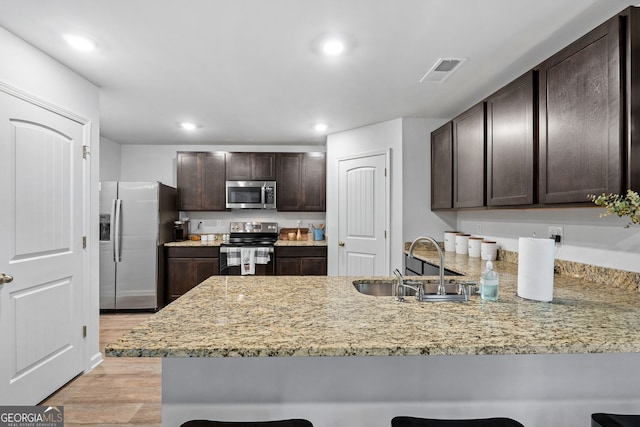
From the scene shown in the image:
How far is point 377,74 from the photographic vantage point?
101 inches

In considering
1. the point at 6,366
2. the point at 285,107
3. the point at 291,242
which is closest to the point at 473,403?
the point at 6,366

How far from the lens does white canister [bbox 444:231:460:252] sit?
3.51 m

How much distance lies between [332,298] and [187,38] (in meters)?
1.75

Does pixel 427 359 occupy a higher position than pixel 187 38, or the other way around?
pixel 187 38

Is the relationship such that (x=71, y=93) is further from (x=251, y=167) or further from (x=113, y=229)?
(x=251, y=167)

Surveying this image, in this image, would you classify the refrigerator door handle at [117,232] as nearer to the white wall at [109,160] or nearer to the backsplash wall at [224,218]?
the white wall at [109,160]

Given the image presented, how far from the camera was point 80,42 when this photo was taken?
205cm

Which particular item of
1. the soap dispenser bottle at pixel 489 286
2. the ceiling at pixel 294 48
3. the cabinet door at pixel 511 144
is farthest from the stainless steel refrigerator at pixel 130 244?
the soap dispenser bottle at pixel 489 286

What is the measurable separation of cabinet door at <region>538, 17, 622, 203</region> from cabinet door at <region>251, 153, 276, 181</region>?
3554 millimetres

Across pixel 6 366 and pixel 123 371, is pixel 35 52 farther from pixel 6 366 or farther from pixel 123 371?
pixel 123 371

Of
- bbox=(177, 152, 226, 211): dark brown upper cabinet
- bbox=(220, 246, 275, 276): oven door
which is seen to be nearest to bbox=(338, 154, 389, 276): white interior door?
bbox=(220, 246, 275, 276): oven door

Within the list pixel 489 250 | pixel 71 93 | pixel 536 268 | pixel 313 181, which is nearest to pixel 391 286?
pixel 536 268

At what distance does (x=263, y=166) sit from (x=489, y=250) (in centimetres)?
321

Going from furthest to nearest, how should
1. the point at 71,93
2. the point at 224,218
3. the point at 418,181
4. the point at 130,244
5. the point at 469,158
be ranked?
the point at 224,218 → the point at 130,244 → the point at 418,181 → the point at 469,158 → the point at 71,93
